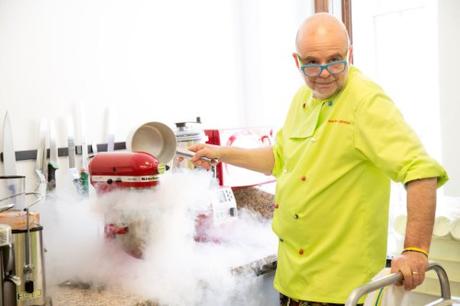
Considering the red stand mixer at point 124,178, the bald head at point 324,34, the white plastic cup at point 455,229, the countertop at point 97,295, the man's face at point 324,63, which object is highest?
the bald head at point 324,34

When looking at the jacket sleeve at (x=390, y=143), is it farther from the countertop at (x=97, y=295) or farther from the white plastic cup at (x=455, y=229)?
the white plastic cup at (x=455, y=229)

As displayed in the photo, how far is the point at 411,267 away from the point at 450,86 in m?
1.63

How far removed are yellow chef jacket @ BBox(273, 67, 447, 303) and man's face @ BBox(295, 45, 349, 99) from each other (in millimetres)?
31

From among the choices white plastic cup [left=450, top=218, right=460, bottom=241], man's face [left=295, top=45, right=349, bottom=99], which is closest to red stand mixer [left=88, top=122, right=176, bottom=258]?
man's face [left=295, top=45, right=349, bottom=99]

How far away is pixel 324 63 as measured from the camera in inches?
60.1

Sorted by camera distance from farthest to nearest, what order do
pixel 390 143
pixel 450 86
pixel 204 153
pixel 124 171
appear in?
1. pixel 450 86
2. pixel 204 153
3. pixel 124 171
4. pixel 390 143

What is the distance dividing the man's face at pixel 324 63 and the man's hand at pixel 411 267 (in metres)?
0.55

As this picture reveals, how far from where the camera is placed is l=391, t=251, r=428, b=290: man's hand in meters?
1.23

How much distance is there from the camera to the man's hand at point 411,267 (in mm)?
1232

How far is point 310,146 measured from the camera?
5.25ft

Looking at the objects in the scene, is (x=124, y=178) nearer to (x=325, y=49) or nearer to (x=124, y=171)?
(x=124, y=171)

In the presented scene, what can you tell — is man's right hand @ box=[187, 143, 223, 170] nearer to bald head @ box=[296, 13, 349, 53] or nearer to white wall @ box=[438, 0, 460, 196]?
bald head @ box=[296, 13, 349, 53]

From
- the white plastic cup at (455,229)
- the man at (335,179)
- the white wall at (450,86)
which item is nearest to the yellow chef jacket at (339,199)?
the man at (335,179)

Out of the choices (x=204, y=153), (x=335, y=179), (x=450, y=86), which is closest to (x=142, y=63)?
(x=204, y=153)
